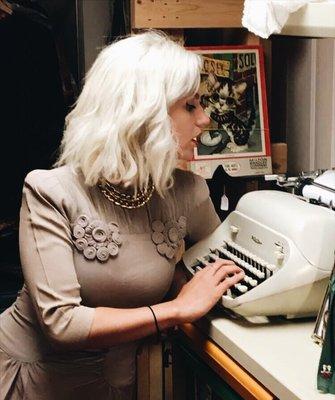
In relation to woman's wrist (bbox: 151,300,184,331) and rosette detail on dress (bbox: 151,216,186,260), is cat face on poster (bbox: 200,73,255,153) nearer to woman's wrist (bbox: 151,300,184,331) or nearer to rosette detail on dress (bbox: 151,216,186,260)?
rosette detail on dress (bbox: 151,216,186,260)

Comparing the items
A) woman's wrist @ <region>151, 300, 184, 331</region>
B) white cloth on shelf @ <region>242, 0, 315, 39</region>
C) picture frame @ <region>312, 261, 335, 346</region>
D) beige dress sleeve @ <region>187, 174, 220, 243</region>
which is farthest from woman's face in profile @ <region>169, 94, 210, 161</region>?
picture frame @ <region>312, 261, 335, 346</region>

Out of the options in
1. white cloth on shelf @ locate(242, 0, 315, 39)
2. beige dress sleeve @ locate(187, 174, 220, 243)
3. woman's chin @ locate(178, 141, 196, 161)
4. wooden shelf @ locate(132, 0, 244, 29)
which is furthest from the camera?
wooden shelf @ locate(132, 0, 244, 29)

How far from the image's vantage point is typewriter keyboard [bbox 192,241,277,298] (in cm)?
166

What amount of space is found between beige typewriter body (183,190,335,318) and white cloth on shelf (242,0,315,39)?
42cm

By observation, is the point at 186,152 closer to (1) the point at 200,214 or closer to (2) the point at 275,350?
(1) the point at 200,214

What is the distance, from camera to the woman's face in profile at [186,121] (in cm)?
176

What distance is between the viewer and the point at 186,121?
5.84ft

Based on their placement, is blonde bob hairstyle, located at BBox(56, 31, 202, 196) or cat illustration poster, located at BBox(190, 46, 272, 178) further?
cat illustration poster, located at BBox(190, 46, 272, 178)

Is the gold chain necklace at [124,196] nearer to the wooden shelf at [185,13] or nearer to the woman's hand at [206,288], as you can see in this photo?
the woman's hand at [206,288]

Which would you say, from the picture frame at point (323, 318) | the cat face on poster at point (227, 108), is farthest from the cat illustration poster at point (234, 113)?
the picture frame at point (323, 318)

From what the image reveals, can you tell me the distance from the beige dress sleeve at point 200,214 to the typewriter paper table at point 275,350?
27 centimetres

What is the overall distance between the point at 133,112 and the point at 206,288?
44cm

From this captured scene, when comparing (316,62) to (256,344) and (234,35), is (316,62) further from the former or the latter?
(256,344)

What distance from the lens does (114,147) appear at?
1.70 meters
